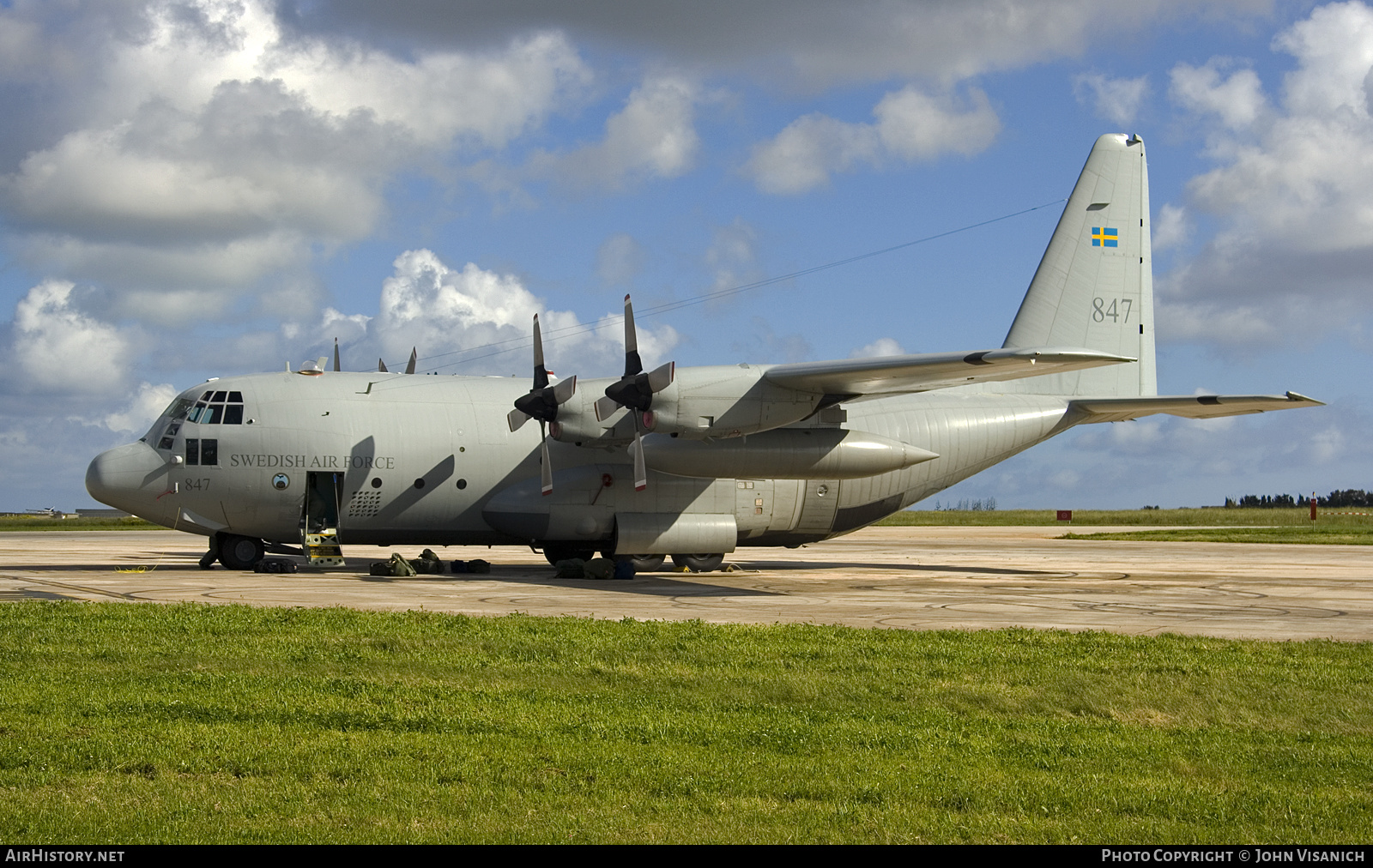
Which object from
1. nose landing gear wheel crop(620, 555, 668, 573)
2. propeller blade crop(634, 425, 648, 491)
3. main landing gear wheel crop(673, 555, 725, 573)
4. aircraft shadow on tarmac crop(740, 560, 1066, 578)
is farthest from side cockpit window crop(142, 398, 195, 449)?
aircraft shadow on tarmac crop(740, 560, 1066, 578)

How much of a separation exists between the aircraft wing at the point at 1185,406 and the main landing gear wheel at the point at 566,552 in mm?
12551

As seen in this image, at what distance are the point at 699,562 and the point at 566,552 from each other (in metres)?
3.14

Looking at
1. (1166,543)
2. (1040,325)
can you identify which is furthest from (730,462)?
(1166,543)

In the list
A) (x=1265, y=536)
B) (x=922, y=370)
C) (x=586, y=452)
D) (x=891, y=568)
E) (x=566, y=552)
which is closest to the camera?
(x=922, y=370)

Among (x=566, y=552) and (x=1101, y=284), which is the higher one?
(x=1101, y=284)

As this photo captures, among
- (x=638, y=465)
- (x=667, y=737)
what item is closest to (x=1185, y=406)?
(x=638, y=465)

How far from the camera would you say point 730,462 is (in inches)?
912

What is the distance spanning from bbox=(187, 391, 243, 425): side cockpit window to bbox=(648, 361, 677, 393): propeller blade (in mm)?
8813

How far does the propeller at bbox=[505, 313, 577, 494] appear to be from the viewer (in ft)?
76.3

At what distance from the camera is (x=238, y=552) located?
2470cm

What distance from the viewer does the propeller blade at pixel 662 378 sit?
21625 mm

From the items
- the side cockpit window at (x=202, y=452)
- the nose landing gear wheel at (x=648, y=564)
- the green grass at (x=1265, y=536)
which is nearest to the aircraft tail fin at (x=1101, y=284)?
the nose landing gear wheel at (x=648, y=564)

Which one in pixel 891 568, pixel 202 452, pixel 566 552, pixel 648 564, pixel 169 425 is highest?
pixel 169 425

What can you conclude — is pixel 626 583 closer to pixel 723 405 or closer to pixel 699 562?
pixel 699 562
